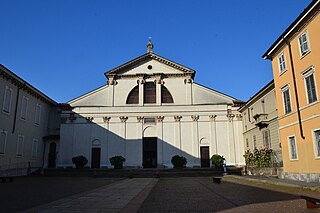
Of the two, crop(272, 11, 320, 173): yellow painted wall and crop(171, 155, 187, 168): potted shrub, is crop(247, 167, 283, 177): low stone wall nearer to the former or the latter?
crop(272, 11, 320, 173): yellow painted wall

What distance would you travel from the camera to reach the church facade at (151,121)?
33875 mm

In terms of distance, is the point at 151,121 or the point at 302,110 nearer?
the point at 302,110

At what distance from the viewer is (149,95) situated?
36.2 m

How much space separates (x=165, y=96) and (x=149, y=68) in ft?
14.1

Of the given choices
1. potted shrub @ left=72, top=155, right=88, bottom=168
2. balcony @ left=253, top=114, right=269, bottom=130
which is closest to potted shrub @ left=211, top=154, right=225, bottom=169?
balcony @ left=253, top=114, right=269, bottom=130

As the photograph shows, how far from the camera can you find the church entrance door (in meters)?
34.1

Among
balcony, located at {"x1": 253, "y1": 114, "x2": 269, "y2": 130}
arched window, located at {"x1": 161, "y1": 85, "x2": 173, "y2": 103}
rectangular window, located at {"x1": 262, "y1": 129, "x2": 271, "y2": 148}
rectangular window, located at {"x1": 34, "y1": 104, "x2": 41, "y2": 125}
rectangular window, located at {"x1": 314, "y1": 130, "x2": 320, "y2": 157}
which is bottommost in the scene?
A: rectangular window, located at {"x1": 314, "y1": 130, "x2": 320, "y2": 157}

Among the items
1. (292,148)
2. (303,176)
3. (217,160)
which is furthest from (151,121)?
(303,176)

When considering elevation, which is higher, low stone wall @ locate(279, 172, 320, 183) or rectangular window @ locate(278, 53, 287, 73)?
rectangular window @ locate(278, 53, 287, 73)

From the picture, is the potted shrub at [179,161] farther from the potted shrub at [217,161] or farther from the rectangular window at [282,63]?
the rectangular window at [282,63]

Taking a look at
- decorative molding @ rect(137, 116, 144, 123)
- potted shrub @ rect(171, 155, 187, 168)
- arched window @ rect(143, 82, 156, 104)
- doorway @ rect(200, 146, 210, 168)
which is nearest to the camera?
potted shrub @ rect(171, 155, 187, 168)

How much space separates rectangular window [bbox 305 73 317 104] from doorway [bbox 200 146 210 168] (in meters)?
18.8

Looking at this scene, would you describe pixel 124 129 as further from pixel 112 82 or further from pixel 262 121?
pixel 262 121

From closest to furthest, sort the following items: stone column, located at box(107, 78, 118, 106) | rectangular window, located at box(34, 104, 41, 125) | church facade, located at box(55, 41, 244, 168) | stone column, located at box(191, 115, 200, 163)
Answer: rectangular window, located at box(34, 104, 41, 125) < stone column, located at box(191, 115, 200, 163) < church facade, located at box(55, 41, 244, 168) < stone column, located at box(107, 78, 118, 106)
